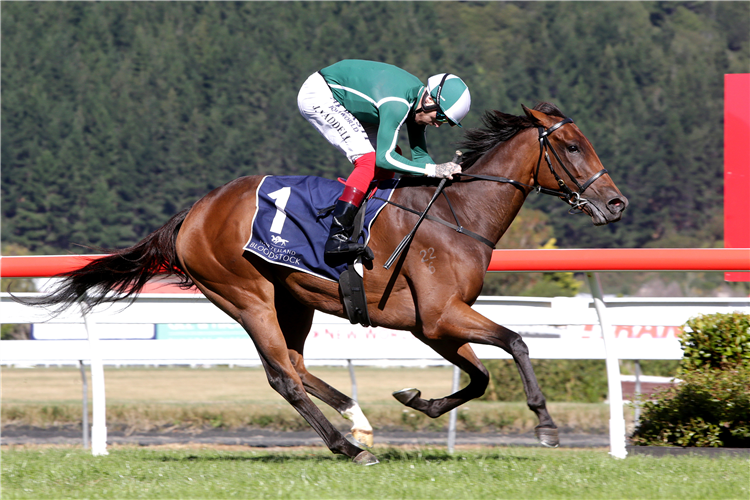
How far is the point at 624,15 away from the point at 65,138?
64.3m

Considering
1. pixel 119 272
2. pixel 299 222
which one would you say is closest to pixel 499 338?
pixel 299 222

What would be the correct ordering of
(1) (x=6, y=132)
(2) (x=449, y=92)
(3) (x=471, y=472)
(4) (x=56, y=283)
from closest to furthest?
(3) (x=471, y=472), (2) (x=449, y=92), (4) (x=56, y=283), (1) (x=6, y=132)

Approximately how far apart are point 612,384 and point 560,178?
1.08 m

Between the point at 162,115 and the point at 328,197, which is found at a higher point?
the point at 162,115

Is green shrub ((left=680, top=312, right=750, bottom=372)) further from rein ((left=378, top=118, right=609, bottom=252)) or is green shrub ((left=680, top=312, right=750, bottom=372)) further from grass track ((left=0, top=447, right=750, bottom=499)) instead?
rein ((left=378, top=118, right=609, bottom=252))

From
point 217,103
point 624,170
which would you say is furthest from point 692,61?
point 217,103

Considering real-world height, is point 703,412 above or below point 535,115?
below

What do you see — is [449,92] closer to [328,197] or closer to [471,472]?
[328,197]

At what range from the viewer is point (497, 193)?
437cm

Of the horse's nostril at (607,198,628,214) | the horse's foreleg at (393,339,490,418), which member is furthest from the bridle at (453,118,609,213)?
the horse's foreleg at (393,339,490,418)

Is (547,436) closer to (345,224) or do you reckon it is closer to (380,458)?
(380,458)

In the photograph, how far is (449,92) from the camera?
14.1 ft

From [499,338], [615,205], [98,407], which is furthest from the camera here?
[98,407]

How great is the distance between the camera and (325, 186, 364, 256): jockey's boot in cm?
419
